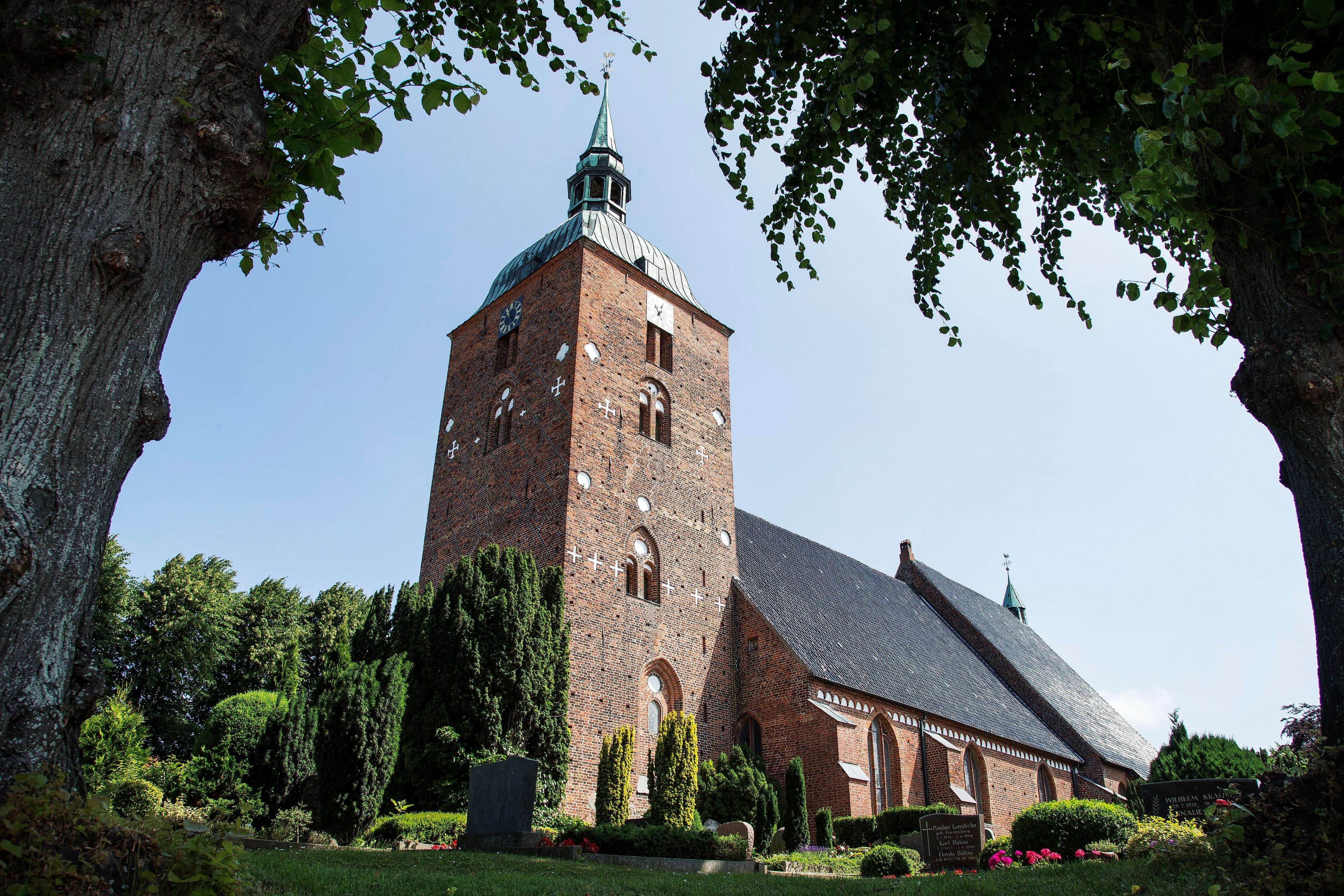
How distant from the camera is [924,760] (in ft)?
69.4

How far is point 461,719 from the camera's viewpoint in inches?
587

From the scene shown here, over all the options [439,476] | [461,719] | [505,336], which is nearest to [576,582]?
[461,719]

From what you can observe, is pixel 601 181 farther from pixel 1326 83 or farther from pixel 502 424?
pixel 1326 83

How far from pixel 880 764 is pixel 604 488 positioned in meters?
9.11

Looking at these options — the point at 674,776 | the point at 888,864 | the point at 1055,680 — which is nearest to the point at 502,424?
the point at 674,776

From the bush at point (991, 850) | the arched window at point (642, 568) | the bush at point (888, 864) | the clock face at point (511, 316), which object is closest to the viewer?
the bush at point (888, 864)

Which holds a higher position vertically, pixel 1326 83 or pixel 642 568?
pixel 642 568

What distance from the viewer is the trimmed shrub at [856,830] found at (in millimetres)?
16734

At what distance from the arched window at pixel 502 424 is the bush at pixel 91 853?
17.7 meters

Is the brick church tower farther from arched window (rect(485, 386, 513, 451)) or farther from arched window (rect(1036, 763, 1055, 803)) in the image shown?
arched window (rect(1036, 763, 1055, 803))

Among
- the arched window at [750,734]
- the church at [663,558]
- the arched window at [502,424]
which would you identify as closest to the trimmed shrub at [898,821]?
the church at [663,558]

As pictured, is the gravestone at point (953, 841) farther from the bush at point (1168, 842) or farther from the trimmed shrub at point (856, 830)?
the trimmed shrub at point (856, 830)

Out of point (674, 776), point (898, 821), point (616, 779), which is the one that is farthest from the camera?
point (898, 821)

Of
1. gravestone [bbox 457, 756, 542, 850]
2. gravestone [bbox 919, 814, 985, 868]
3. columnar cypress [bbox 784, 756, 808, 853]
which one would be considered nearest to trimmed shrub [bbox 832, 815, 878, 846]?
columnar cypress [bbox 784, 756, 808, 853]
